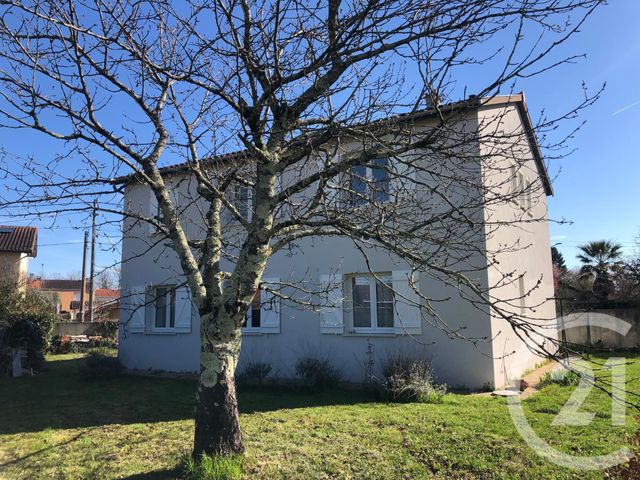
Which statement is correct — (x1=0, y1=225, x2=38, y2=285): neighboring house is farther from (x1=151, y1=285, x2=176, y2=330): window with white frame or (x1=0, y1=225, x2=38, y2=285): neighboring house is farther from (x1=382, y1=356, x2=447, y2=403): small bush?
(x1=382, y1=356, x2=447, y2=403): small bush

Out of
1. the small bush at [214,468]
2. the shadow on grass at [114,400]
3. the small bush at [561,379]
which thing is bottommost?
the shadow on grass at [114,400]

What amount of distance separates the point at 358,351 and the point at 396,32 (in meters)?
7.26

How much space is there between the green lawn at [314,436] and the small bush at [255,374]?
0.91 m

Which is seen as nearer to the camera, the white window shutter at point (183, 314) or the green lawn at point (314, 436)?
the green lawn at point (314, 436)

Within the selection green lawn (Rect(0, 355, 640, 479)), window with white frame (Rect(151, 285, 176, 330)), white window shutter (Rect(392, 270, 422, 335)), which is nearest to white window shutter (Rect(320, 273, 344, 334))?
white window shutter (Rect(392, 270, 422, 335))

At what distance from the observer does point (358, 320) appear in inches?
405

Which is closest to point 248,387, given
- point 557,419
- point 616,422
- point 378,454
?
point 378,454

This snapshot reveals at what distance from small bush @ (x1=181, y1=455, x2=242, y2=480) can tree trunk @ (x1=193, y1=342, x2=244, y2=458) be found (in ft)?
0.26

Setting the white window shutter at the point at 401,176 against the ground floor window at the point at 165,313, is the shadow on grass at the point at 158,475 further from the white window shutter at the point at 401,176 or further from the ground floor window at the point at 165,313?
the ground floor window at the point at 165,313

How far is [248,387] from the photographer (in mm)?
9938

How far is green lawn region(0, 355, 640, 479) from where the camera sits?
4.83 m

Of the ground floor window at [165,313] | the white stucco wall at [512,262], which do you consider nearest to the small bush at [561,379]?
the white stucco wall at [512,262]

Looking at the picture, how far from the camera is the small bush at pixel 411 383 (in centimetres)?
790

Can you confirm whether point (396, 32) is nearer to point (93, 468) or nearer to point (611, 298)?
point (93, 468)
